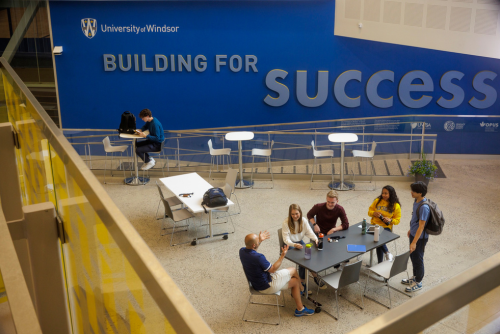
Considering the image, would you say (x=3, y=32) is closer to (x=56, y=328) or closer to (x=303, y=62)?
(x=56, y=328)

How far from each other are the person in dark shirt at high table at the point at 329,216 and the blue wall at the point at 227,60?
22.9 feet

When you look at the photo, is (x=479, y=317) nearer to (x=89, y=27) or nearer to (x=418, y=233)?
(x=418, y=233)

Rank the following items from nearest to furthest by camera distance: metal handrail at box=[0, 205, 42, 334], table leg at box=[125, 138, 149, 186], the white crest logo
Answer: metal handrail at box=[0, 205, 42, 334] → table leg at box=[125, 138, 149, 186] → the white crest logo

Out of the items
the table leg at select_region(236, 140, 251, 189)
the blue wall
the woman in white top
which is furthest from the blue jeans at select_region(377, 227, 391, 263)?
the blue wall

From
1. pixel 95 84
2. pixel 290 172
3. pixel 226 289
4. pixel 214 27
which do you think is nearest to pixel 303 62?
pixel 214 27

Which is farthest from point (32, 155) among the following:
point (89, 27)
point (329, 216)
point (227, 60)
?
point (89, 27)

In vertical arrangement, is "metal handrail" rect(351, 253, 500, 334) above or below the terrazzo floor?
above

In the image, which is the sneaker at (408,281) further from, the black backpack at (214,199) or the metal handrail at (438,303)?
the metal handrail at (438,303)

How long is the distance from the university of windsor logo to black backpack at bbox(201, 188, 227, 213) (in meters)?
7.82

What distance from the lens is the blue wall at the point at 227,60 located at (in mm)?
12781

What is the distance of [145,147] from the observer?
1008 cm

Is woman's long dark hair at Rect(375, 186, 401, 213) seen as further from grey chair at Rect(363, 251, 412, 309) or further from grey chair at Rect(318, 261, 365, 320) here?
grey chair at Rect(318, 261, 365, 320)

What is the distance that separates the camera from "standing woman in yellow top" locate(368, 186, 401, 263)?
262 inches

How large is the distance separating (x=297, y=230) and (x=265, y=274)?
1.11 m
